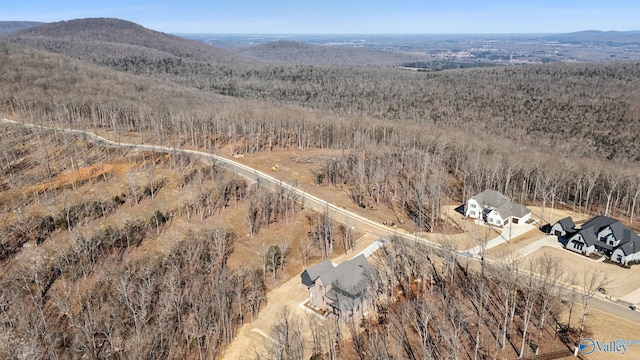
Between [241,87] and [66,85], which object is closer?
[66,85]

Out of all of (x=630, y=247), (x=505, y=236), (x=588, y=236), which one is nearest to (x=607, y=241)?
(x=588, y=236)

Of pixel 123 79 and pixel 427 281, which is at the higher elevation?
pixel 123 79

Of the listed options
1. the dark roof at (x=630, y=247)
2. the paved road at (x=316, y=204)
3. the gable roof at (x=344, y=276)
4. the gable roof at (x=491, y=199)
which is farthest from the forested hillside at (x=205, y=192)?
the dark roof at (x=630, y=247)

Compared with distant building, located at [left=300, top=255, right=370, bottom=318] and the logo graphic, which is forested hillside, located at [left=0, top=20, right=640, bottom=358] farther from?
the logo graphic

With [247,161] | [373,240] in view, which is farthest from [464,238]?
[247,161]

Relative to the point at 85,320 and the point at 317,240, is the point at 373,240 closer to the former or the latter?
the point at 317,240

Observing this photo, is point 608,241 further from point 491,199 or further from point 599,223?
point 491,199

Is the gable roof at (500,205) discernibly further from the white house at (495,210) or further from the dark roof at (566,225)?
the dark roof at (566,225)
